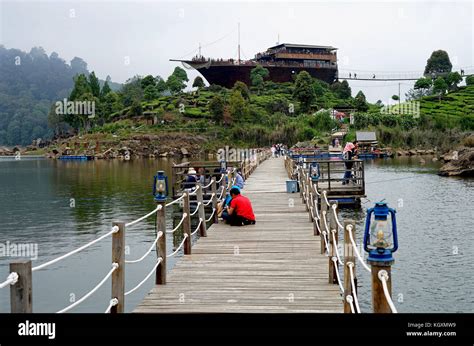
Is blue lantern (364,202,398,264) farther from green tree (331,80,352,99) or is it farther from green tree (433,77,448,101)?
green tree (433,77,448,101)

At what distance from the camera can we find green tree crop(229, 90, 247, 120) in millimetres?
82312

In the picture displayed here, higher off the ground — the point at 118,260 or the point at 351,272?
the point at 118,260

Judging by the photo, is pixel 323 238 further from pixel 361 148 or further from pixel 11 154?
pixel 11 154

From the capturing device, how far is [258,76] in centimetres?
9700

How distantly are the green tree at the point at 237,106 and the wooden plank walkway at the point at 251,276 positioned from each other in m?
69.1

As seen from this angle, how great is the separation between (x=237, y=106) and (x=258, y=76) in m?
16.2

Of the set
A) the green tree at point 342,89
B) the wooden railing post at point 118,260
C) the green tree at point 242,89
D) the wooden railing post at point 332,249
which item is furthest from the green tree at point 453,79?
the wooden railing post at point 118,260

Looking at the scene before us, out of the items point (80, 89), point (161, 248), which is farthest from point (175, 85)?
point (161, 248)

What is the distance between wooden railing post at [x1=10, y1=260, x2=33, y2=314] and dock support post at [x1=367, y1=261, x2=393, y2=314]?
2.92m

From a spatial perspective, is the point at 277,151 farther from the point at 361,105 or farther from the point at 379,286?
the point at 379,286

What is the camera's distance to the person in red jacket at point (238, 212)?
1409 cm

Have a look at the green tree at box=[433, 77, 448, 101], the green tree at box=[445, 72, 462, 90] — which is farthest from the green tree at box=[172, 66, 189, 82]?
the green tree at box=[445, 72, 462, 90]
